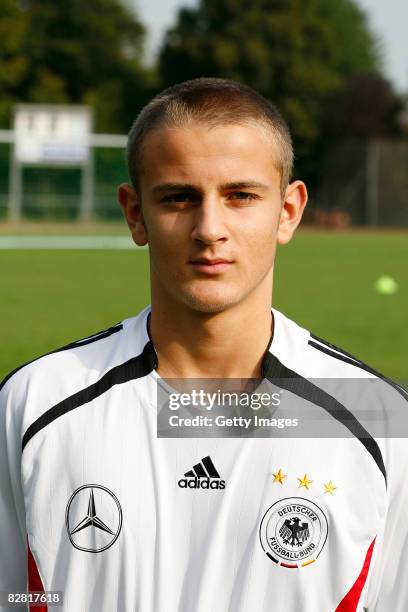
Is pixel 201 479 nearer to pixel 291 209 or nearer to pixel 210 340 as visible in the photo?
pixel 210 340

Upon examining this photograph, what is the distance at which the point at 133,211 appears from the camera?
97.2 inches

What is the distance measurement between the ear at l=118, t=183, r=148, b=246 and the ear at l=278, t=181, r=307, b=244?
12.6 inches

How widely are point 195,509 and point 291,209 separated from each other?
74 centimetres

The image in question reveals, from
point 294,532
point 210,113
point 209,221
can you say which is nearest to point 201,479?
point 294,532

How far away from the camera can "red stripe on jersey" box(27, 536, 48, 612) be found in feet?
7.48

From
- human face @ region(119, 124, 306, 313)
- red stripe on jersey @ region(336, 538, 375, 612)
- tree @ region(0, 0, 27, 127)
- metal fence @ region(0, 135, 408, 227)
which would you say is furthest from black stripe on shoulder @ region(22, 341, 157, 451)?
tree @ region(0, 0, 27, 127)

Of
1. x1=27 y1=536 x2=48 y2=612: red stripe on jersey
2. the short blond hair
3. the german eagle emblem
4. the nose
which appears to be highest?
the short blond hair

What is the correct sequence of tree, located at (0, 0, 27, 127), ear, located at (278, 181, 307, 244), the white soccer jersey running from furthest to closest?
tree, located at (0, 0, 27, 127) → ear, located at (278, 181, 307, 244) → the white soccer jersey

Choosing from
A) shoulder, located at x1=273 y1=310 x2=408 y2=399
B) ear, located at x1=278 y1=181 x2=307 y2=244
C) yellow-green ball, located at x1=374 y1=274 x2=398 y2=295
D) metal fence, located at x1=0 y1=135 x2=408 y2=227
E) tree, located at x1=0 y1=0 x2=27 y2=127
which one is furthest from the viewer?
tree, located at x1=0 y1=0 x2=27 y2=127

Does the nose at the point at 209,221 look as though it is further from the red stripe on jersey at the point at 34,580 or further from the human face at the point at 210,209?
the red stripe on jersey at the point at 34,580

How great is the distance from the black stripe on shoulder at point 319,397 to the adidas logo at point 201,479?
254mm

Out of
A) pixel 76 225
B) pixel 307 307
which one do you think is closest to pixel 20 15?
pixel 76 225

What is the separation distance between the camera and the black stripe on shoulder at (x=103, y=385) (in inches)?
89.7

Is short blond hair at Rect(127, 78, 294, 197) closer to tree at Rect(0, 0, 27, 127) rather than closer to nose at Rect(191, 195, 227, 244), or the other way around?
nose at Rect(191, 195, 227, 244)
